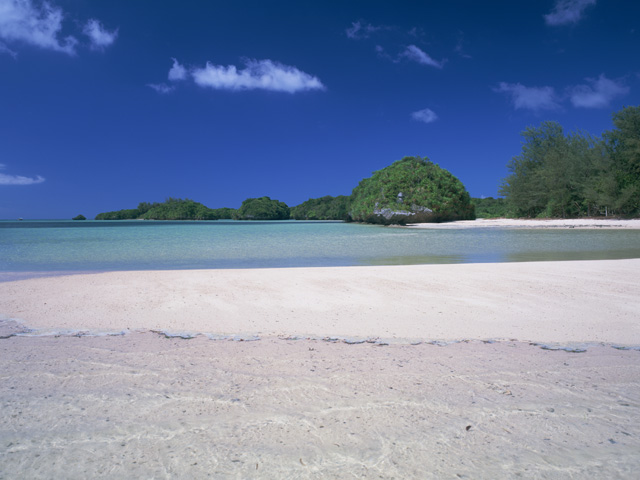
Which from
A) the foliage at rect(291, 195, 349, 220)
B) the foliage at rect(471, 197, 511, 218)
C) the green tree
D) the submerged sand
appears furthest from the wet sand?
the foliage at rect(291, 195, 349, 220)

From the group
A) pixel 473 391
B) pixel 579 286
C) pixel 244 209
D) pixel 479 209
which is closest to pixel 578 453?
pixel 473 391

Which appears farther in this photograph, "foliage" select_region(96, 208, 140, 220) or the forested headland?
"foliage" select_region(96, 208, 140, 220)

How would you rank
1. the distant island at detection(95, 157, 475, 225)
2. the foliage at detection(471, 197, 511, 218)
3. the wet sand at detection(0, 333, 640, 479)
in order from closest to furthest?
the wet sand at detection(0, 333, 640, 479), the distant island at detection(95, 157, 475, 225), the foliage at detection(471, 197, 511, 218)

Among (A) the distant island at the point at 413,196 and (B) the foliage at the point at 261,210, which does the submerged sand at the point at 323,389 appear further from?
(B) the foliage at the point at 261,210

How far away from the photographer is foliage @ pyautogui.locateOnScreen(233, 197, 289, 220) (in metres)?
127

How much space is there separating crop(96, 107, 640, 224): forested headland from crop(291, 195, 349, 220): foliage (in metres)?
43.1

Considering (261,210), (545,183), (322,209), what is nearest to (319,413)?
(545,183)

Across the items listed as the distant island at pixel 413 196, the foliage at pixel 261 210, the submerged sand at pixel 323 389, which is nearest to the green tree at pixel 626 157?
the distant island at pixel 413 196

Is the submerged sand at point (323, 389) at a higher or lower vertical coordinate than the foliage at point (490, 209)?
lower

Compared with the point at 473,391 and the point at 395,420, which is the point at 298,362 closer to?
the point at 395,420

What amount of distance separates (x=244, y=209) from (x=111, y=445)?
133m

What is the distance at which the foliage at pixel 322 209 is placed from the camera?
107m

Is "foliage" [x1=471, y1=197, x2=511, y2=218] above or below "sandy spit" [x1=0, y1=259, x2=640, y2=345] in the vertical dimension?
above

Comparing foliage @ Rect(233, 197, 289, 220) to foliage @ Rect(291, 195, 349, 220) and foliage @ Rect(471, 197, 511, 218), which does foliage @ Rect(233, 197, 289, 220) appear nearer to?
foliage @ Rect(291, 195, 349, 220)
